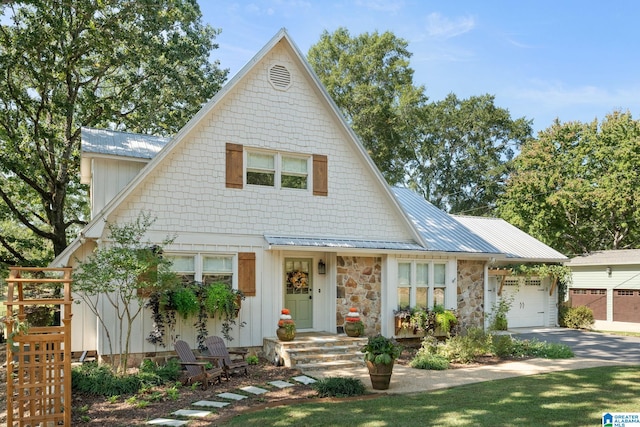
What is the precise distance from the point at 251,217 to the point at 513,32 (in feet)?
31.2

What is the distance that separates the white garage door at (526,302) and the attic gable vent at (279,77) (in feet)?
41.8

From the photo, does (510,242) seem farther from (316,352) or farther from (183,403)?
(183,403)

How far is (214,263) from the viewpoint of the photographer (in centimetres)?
1124

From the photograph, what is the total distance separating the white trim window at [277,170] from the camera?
1189cm

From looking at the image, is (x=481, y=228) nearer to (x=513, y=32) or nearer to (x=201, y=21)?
(x=513, y=32)

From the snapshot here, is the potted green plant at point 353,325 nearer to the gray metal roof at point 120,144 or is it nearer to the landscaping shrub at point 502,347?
the landscaping shrub at point 502,347

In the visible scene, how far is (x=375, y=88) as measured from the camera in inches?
1185

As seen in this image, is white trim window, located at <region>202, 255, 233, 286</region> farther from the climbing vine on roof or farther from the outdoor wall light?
the climbing vine on roof

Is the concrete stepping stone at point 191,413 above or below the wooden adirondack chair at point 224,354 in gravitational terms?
below

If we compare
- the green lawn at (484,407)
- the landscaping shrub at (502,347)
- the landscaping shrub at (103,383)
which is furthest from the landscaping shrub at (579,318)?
the landscaping shrub at (103,383)

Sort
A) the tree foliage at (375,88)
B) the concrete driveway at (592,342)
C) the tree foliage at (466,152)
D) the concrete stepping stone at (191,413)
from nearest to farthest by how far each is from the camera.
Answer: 1. the concrete stepping stone at (191,413)
2. the concrete driveway at (592,342)
3. the tree foliage at (375,88)
4. the tree foliage at (466,152)

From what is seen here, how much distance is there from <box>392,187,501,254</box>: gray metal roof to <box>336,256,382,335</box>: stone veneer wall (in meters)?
1.68

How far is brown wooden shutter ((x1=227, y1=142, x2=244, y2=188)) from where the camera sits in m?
11.4

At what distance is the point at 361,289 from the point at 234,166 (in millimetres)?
4556
